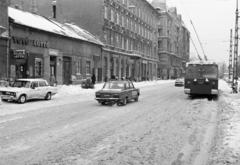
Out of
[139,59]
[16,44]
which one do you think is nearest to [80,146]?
[16,44]

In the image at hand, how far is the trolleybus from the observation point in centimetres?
2300

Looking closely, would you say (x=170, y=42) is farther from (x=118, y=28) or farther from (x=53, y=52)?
(x=53, y=52)

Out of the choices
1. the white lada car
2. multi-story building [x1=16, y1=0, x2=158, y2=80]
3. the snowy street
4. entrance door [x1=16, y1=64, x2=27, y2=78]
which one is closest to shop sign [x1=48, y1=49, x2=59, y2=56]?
entrance door [x1=16, y1=64, x2=27, y2=78]

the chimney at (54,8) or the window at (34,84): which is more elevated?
the chimney at (54,8)

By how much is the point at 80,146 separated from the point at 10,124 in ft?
14.1

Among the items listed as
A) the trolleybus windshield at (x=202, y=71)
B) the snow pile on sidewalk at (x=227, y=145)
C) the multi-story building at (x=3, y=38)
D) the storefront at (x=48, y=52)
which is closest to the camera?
the snow pile on sidewalk at (x=227, y=145)

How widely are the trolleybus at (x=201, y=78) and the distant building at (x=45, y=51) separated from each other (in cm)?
1371

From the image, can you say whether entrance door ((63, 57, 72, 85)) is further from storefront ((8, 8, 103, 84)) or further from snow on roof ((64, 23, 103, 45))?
snow on roof ((64, 23, 103, 45))

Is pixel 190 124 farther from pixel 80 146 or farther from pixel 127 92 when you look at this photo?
pixel 127 92

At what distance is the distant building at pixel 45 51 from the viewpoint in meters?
28.6

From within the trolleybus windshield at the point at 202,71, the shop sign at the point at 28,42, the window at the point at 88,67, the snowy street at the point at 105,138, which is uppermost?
the shop sign at the point at 28,42

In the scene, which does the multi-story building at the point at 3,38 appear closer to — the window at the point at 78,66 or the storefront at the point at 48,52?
the storefront at the point at 48,52

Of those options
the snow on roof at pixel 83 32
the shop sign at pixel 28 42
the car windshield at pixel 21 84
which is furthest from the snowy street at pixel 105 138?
the snow on roof at pixel 83 32

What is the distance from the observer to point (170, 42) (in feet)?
317
